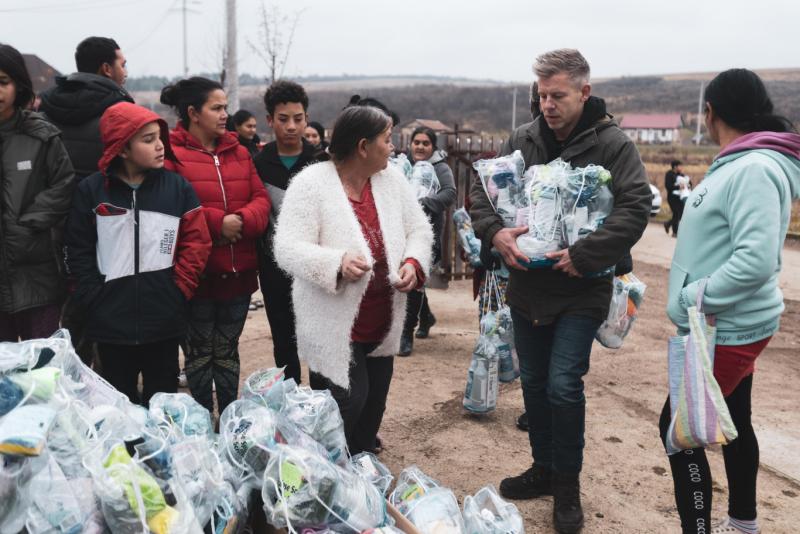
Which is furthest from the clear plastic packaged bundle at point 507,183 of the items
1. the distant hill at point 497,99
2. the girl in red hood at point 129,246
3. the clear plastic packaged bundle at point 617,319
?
the distant hill at point 497,99

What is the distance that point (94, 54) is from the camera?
4230 mm

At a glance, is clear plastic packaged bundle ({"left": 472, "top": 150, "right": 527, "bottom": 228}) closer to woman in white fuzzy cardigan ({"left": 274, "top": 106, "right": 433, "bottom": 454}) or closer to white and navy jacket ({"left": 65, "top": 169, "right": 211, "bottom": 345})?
woman in white fuzzy cardigan ({"left": 274, "top": 106, "right": 433, "bottom": 454})

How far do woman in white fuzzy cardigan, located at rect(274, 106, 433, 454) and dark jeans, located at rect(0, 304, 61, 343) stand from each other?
4.53 ft

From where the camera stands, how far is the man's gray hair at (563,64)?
121 inches

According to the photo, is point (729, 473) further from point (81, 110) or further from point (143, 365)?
point (81, 110)

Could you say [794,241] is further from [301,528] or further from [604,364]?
[301,528]

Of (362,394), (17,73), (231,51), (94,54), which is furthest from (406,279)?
(231,51)

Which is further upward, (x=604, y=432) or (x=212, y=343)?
(x=212, y=343)

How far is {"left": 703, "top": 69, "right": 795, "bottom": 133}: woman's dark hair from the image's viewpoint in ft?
8.75

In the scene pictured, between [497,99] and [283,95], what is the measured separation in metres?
85.4

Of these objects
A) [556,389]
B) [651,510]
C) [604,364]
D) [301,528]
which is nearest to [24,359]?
[301,528]

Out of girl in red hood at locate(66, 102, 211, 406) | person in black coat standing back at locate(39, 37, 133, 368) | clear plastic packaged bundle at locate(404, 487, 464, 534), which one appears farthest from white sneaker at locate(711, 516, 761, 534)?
person in black coat standing back at locate(39, 37, 133, 368)

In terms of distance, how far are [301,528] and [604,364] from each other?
398 cm

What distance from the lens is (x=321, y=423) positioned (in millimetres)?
2764
